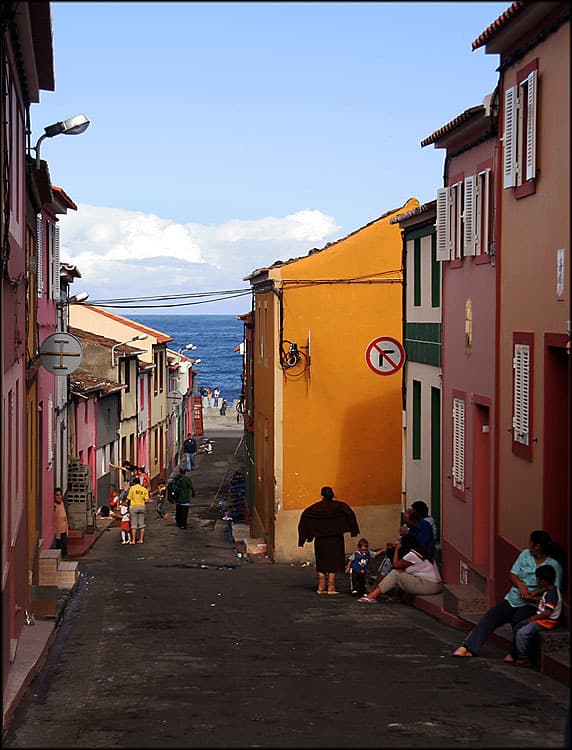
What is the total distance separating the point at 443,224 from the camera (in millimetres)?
17734

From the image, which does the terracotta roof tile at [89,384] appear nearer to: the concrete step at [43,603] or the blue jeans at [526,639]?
the concrete step at [43,603]

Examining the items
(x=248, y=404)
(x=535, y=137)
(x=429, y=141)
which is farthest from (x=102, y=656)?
(x=248, y=404)

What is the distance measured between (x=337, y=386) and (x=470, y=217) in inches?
391

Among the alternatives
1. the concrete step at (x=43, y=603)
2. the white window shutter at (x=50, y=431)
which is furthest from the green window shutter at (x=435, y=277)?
the white window shutter at (x=50, y=431)

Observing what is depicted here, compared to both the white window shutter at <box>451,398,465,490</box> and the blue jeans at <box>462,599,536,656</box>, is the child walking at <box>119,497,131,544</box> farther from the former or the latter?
the blue jeans at <box>462,599,536,656</box>

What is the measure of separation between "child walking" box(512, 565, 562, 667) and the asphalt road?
9.4 inches

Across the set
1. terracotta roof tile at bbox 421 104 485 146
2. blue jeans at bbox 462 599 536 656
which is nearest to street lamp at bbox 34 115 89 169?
terracotta roof tile at bbox 421 104 485 146

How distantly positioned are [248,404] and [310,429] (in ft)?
35.4

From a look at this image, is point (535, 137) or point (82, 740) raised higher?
point (535, 137)

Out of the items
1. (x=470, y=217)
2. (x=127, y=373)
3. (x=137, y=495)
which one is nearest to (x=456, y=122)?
(x=470, y=217)

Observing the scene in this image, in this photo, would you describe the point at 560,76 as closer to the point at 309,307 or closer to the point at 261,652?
the point at 261,652

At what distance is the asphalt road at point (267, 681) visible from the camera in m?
8.28

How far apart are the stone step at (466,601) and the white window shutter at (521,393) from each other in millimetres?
2334

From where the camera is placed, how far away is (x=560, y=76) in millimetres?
11227
